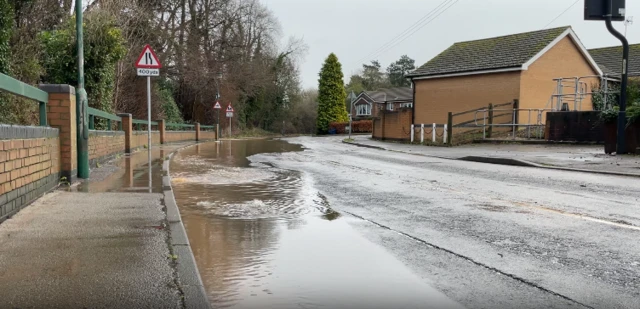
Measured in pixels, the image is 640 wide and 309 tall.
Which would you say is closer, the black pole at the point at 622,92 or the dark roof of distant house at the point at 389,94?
the black pole at the point at 622,92

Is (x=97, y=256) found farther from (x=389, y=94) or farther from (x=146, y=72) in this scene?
(x=389, y=94)

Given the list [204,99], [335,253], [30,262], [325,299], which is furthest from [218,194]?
[204,99]

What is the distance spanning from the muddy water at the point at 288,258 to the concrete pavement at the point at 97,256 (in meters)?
0.26

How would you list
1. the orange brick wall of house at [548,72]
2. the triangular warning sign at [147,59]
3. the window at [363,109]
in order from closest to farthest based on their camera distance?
the triangular warning sign at [147,59] < the orange brick wall of house at [548,72] < the window at [363,109]

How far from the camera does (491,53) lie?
97.8 feet

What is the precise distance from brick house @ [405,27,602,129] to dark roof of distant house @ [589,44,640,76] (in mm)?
3167

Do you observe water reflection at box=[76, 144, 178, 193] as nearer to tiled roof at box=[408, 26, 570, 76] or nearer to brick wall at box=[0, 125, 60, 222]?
brick wall at box=[0, 125, 60, 222]

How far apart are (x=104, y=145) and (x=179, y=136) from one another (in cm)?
1769

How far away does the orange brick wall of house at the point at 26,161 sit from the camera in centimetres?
541

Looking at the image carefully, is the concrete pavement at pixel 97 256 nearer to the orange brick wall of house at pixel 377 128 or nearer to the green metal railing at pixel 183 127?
the green metal railing at pixel 183 127

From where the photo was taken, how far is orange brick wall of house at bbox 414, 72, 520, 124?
90.7 ft

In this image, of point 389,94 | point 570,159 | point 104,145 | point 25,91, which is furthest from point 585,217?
point 389,94

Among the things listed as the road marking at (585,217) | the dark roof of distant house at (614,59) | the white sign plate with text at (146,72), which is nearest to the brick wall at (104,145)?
the white sign plate with text at (146,72)

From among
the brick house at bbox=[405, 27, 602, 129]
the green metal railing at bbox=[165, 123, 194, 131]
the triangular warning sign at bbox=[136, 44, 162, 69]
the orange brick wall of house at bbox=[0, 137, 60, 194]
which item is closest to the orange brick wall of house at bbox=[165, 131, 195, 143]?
the green metal railing at bbox=[165, 123, 194, 131]
